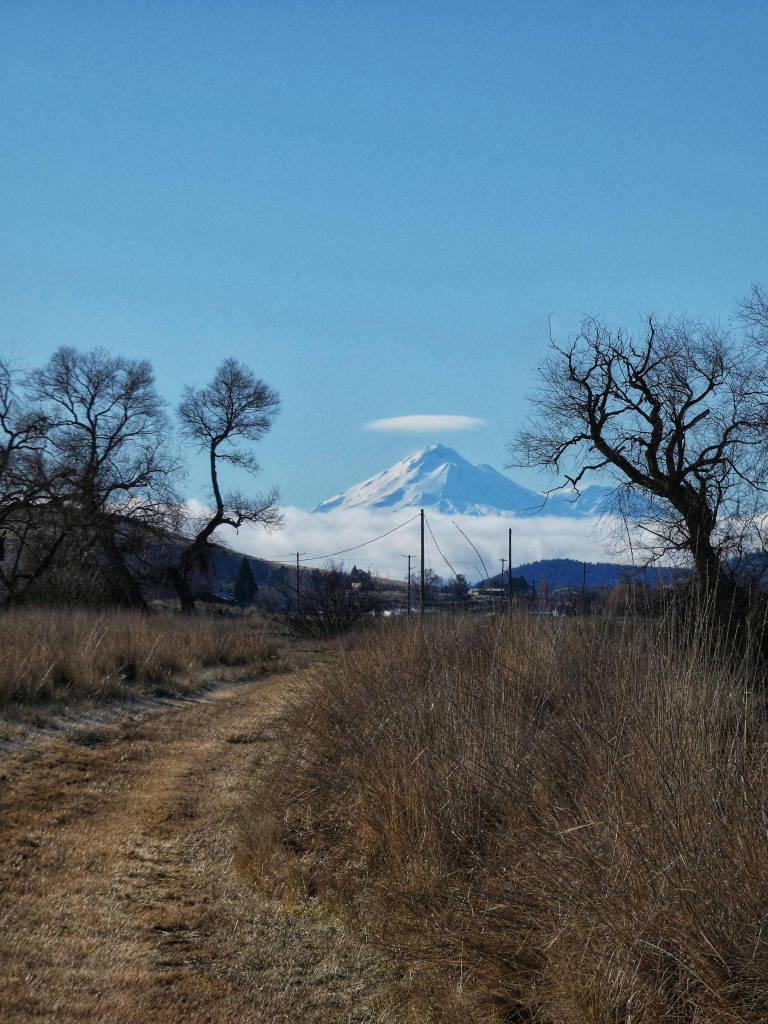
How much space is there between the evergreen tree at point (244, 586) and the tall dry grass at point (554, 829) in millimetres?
78906

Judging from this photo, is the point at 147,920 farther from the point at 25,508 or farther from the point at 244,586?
the point at 244,586

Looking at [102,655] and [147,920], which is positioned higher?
[102,655]

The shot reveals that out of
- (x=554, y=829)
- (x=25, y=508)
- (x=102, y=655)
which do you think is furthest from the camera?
(x=25, y=508)

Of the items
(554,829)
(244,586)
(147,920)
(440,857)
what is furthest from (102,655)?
(244,586)

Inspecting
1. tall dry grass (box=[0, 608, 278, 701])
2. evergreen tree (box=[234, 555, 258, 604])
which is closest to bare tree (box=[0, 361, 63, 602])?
tall dry grass (box=[0, 608, 278, 701])

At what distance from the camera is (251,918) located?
4867 mm

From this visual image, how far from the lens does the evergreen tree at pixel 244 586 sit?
87.9 m

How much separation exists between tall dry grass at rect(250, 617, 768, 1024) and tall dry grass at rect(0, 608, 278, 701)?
5121 millimetres

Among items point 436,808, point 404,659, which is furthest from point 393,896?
point 404,659

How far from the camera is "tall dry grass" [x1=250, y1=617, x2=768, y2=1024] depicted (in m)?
3.13

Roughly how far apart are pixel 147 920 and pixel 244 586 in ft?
280

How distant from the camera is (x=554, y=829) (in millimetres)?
4109

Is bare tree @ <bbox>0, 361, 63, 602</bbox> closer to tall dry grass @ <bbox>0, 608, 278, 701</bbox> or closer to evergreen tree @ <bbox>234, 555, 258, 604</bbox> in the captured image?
tall dry grass @ <bbox>0, 608, 278, 701</bbox>

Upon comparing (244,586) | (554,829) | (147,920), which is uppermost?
(244,586)
